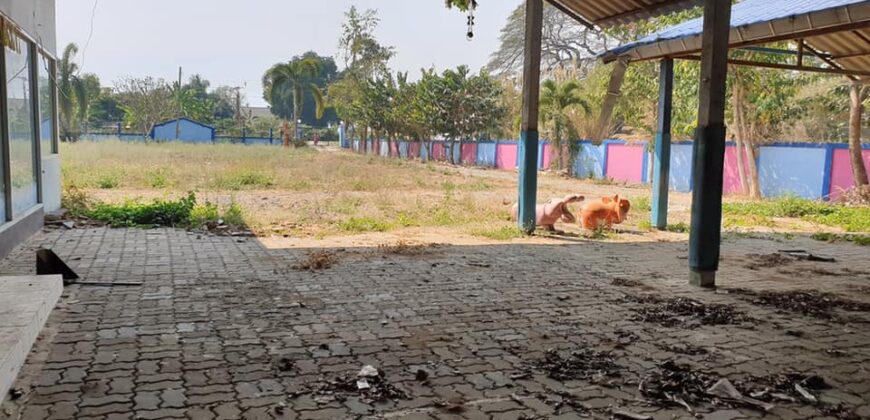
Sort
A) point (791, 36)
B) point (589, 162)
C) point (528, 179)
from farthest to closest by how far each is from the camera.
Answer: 1. point (589, 162)
2. point (528, 179)
3. point (791, 36)

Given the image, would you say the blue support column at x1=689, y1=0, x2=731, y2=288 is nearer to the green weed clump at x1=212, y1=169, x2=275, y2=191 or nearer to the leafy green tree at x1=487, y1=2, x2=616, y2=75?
the green weed clump at x1=212, y1=169, x2=275, y2=191

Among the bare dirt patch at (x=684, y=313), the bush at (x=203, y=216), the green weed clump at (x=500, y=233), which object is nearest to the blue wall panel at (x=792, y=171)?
the green weed clump at (x=500, y=233)

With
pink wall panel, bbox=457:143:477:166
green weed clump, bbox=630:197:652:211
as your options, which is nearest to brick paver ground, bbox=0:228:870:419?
green weed clump, bbox=630:197:652:211

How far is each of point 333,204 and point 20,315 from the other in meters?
9.97

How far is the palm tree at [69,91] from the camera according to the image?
4403cm

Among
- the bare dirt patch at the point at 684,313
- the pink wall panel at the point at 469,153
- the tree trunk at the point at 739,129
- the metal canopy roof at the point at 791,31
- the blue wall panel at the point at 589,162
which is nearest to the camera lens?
the bare dirt patch at the point at 684,313

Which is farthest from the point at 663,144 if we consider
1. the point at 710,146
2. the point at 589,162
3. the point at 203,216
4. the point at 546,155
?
the point at 546,155

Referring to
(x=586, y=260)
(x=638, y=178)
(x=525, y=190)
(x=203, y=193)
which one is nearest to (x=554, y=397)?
(x=586, y=260)

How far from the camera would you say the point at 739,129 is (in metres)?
18.0

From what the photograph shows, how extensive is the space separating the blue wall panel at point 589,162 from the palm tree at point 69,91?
33.5 meters

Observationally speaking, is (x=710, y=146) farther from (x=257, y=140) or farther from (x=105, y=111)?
(x=105, y=111)

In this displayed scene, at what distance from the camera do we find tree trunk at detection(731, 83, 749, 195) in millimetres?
17156

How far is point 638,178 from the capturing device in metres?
25.2

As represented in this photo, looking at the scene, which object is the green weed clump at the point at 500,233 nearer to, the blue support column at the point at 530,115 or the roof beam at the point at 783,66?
the blue support column at the point at 530,115
